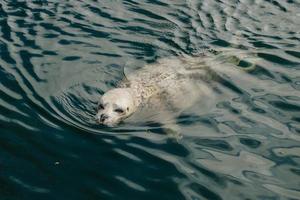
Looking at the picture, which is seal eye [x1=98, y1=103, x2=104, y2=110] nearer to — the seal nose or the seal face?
the seal face

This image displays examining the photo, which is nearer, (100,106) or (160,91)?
(100,106)

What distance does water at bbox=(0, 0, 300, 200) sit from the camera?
6.32 metres

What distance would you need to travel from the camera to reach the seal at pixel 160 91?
804cm

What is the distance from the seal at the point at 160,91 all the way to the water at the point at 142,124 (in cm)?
26

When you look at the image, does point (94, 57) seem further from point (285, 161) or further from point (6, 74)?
point (285, 161)

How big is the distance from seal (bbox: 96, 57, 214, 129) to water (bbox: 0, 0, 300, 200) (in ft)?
0.86

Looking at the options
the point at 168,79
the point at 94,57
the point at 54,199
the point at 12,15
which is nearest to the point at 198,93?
the point at 168,79

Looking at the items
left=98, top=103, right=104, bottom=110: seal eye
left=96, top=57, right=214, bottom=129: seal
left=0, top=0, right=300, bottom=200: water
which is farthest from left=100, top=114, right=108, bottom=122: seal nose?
left=98, top=103, right=104, bottom=110: seal eye

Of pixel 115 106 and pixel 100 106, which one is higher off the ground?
pixel 115 106

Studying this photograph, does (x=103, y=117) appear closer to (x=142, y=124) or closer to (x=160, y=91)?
Answer: (x=142, y=124)

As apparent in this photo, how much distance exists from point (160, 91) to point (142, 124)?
1.33m

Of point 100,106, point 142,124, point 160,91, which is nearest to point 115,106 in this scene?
point 100,106

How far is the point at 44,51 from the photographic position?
10250 millimetres

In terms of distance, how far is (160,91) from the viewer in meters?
9.01
